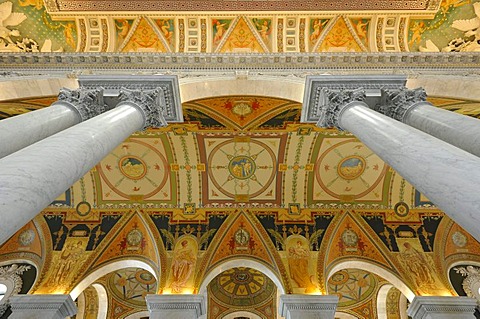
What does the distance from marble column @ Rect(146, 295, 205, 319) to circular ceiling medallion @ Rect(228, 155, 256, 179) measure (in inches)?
123

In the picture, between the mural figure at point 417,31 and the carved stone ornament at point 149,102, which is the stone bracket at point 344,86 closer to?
the carved stone ornament at point 149,102

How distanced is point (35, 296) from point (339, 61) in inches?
298

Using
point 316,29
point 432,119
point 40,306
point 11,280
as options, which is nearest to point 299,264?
point 432,119

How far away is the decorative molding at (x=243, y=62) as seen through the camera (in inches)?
260

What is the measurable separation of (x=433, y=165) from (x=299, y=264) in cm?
561

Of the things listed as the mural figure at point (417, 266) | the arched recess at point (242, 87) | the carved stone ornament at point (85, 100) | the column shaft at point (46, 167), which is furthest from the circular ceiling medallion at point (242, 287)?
the column shaft at point (46, 167)

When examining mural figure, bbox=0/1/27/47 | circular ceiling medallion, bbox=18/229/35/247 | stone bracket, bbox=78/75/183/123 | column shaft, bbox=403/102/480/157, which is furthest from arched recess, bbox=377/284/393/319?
mural figure, bbox=0/1/27/47

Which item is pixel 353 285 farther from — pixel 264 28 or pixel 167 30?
pixel 167 30

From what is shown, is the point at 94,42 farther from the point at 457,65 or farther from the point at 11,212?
the point at 457,65

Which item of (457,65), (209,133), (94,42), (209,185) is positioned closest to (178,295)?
(209,185)

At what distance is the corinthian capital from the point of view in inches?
191

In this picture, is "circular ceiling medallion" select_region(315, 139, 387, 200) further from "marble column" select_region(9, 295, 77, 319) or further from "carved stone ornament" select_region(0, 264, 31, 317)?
"carved stone ornament" select_region(0, 264, 31, 317)

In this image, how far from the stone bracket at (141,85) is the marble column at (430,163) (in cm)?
272

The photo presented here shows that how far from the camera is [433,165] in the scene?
2.96m
